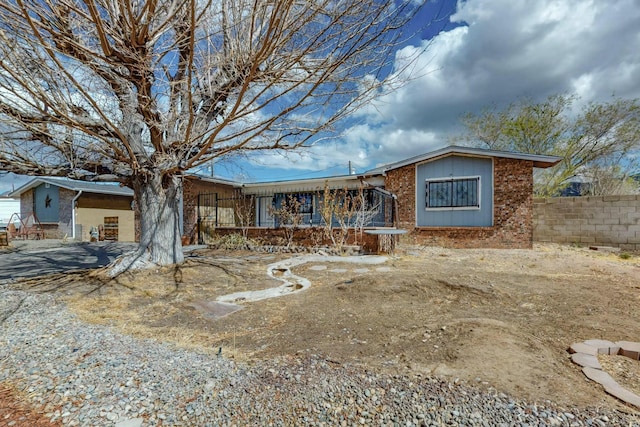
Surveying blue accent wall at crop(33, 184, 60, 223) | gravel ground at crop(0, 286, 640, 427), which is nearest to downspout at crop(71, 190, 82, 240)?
blue accent wall at crop(33, 184, 60, 223)

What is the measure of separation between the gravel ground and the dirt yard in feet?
0.56

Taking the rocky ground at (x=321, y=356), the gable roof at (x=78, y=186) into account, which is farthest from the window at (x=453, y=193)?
the gable roof at (x=78, y=186)

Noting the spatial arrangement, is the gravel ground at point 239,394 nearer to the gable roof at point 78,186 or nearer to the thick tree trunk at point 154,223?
the thick tree trunk at point 154,223

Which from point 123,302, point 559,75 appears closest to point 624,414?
point 123,302

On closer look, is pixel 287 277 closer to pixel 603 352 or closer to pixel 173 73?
pixel 173 73

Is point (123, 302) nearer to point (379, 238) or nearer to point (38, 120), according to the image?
point (38, 120)

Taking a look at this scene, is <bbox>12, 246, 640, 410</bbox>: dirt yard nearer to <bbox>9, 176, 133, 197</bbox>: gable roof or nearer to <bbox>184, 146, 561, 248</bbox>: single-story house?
<bbox>184, 146, 561, 248</bbox>: single-story house

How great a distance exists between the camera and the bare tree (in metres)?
3.18

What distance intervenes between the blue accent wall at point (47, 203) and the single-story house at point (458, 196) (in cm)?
984

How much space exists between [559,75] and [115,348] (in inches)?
767

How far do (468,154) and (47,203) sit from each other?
2181cm

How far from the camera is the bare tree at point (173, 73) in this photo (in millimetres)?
3182

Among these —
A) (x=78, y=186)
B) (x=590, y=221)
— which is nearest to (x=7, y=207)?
(x=78, y=186)

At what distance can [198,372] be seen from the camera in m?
2.19
